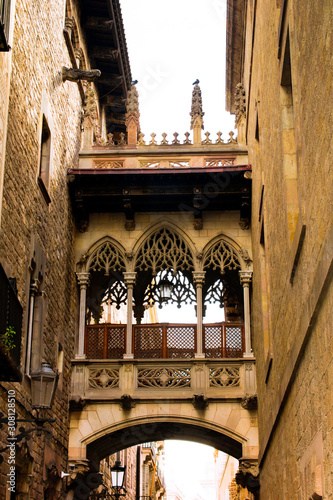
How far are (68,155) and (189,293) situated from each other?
3612 millimetres

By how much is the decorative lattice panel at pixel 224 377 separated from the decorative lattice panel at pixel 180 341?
25.9 inches

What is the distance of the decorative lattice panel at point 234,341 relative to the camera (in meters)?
14.5

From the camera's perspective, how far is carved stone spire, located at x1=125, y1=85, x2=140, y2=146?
15938 mm

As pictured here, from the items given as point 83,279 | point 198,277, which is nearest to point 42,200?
point 83,279

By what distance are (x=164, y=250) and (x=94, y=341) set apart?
2.21 meters

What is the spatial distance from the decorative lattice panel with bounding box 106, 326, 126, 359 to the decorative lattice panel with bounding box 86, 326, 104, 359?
14cm

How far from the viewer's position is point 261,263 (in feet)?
41.9

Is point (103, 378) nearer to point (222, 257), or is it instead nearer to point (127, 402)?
point (127, 402)

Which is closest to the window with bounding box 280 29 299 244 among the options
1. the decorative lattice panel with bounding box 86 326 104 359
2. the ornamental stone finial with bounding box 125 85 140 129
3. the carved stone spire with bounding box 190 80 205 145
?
the carved stone spire with bounding box 190 80 205 145

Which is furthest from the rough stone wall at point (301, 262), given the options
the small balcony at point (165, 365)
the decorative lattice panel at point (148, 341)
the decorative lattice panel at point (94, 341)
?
the decorative lattice panel at point (94, 341)

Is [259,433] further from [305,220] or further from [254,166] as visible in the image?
[305,220]

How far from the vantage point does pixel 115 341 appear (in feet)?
48.4

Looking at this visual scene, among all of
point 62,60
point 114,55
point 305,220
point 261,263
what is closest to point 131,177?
point 62,60

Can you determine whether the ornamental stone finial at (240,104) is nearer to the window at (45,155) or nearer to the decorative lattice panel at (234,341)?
the decorative lattice panel at (234,341)
